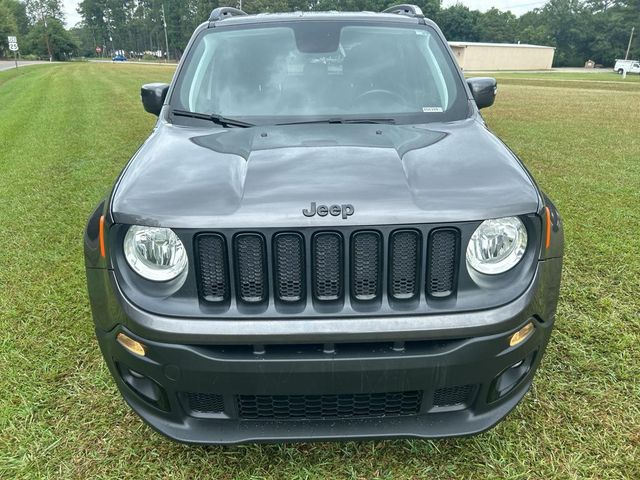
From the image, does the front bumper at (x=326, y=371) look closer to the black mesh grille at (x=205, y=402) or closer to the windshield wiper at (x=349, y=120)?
the black mesh grille at (x=205, y=402)

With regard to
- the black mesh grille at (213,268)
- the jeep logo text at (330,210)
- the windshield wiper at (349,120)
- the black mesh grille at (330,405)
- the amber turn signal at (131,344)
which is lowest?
the black mesh grille at (330,405)

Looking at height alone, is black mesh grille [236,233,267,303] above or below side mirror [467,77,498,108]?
below

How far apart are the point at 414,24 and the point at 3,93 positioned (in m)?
21.5

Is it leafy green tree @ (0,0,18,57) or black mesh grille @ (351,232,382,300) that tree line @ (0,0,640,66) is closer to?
leafy green tree @ (0,0,18,57)

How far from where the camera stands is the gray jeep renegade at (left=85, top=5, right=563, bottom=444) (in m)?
1.79

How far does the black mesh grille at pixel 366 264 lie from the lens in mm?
1805

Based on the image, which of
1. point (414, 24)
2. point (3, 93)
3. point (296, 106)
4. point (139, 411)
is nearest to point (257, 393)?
point (139, 411)

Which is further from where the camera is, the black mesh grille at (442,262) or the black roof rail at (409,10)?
the black roof rail at (409,10)

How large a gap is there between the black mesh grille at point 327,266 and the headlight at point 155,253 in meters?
0.46

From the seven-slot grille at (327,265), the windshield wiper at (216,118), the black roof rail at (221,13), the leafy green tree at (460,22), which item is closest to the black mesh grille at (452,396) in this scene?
the seven-slot grille at (327,265)

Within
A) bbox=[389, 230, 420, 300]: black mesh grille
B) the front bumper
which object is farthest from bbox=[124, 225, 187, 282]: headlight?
Answer: bbox=[389, 230, 420, 300]: black mesh grille

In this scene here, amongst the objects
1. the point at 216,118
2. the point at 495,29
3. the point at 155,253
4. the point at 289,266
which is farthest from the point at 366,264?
the point at 495,29

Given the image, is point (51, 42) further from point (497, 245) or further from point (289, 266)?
point (497, 245)

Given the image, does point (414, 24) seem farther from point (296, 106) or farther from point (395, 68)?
point (296, 106)
